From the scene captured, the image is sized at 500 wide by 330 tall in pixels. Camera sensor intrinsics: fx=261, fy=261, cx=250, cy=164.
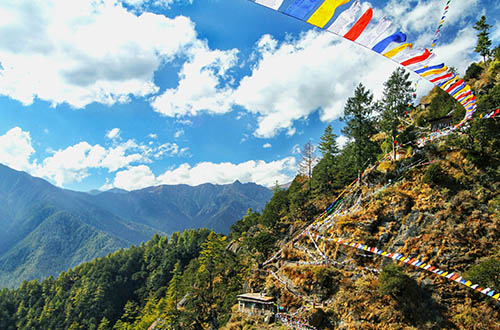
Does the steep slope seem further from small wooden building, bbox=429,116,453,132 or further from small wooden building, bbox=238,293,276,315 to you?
small wooden building, bbox=429,116,453,132

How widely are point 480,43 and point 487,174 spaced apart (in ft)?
99.9

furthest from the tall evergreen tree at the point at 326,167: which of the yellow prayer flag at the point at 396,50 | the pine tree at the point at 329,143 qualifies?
the yellow prayer flag at the point at 396,50

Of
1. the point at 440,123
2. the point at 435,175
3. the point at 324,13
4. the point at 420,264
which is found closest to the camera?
the point at 324,13

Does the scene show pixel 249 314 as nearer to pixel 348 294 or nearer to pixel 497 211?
pixel 348 294

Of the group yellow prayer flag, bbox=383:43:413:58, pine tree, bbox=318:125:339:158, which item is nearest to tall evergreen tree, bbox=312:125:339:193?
pine tree, bbox=318:125:339:158

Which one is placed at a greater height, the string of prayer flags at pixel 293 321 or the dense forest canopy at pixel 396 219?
the dense forest canopy at pixel 396 219

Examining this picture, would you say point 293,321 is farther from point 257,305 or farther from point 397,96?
point 397,96

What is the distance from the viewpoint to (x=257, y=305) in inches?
996

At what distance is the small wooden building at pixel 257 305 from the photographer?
24156mm

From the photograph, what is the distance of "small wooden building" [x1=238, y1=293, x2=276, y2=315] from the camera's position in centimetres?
2416

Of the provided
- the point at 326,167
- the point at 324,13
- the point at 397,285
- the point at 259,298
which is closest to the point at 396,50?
the point at 324,13

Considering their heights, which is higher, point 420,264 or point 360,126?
point 360,126

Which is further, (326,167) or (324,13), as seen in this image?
(326,167)

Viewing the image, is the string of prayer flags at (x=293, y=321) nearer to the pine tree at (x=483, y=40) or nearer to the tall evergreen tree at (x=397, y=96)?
the tall evergreen tree at (x=397, y=96)
